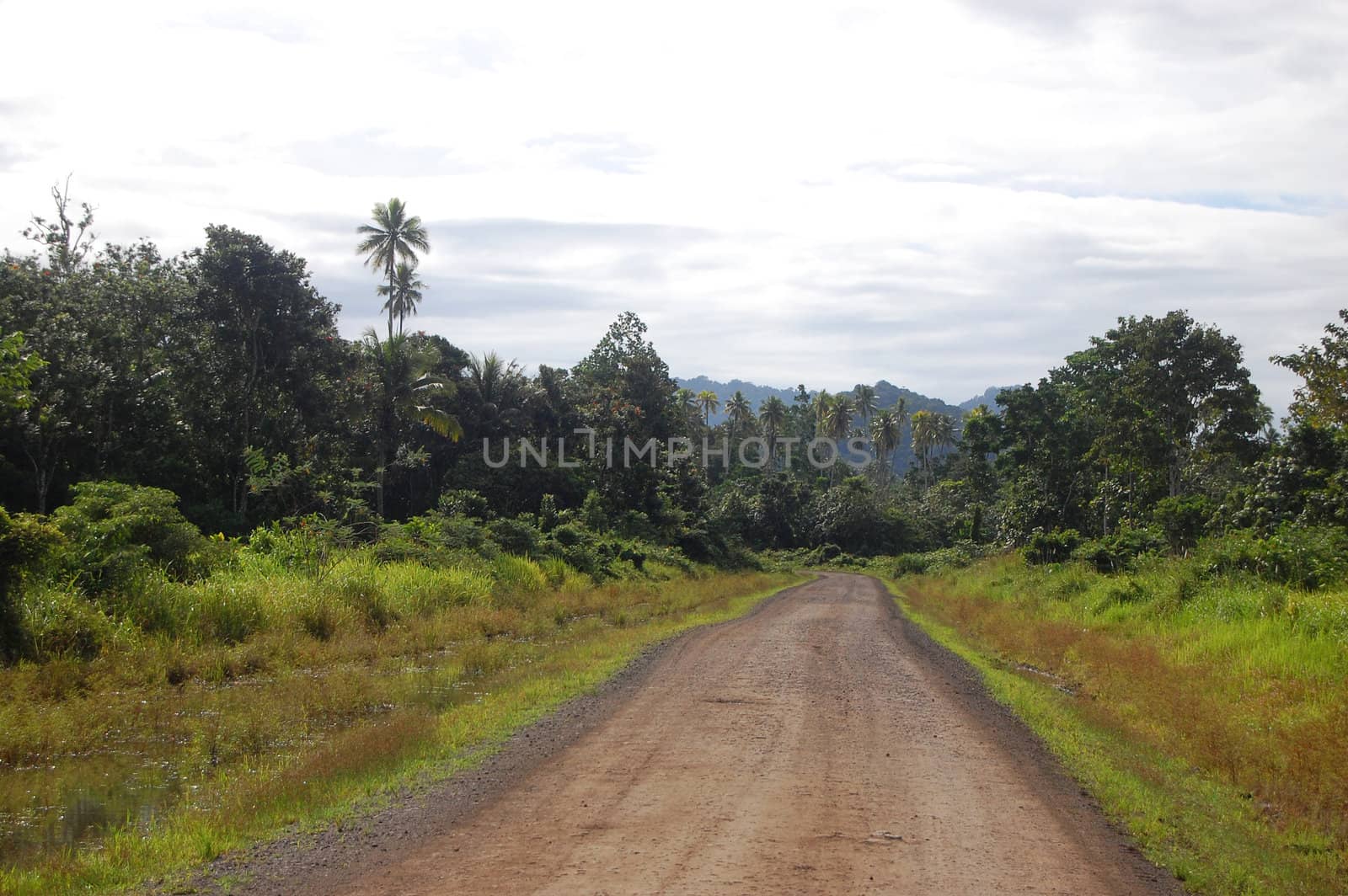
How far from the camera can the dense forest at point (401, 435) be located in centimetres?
1931

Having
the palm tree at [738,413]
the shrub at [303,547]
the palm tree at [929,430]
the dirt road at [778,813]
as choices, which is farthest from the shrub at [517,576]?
the palm tree at [738,413]

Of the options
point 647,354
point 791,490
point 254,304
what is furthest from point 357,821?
point 791,490

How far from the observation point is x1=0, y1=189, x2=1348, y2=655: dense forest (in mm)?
19312

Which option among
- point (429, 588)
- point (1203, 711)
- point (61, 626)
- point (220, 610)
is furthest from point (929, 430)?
point (61, 626)

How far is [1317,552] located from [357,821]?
16.1 meters

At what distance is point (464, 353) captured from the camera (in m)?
49.9

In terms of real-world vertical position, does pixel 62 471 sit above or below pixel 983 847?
above

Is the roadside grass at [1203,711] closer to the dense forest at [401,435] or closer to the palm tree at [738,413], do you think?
the dense forest at [401,435]

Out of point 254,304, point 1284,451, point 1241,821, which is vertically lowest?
point 1241,821

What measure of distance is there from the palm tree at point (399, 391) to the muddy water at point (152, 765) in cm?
2649

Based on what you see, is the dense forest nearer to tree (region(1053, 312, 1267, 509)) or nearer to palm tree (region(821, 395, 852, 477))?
tree (region(1053, 312, 1267, 509))

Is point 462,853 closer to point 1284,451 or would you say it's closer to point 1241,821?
point 1241,821

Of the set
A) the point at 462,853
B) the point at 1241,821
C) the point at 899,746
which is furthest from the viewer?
the point at 899,746

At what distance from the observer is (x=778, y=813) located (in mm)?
6812
